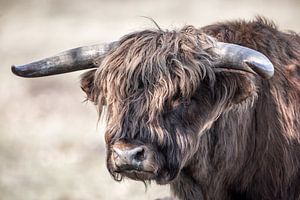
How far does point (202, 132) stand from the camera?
760cm

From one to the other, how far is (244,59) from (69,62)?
1417 mm

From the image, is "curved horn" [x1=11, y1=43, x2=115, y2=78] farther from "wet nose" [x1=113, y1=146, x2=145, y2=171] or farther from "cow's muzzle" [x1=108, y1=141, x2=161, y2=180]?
"wet nose" [x1=113, y1=146, x2=145, y2=171]

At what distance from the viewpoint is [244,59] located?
729 centimetres

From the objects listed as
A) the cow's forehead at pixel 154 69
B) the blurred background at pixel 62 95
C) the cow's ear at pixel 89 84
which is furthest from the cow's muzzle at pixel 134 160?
the blurred background at pixel 62 95

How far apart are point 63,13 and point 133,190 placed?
9112 millimetres

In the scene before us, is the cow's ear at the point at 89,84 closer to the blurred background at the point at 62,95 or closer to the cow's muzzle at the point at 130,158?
the blurred background at the point at 62,95

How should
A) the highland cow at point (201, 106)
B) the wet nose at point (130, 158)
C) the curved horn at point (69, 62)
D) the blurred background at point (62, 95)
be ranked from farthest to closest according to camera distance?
1. the blurred background at point (62, 95)
2. the curved horn at point (69, 62)
3. the highland cow at point (201, 106)
4. the wet nose at point (130, 158)

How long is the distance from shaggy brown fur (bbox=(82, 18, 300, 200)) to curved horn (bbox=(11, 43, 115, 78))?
14 cm

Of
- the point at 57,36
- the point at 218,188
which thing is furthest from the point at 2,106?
the point at 218,188

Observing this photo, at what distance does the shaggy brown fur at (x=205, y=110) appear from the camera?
24.0 ft

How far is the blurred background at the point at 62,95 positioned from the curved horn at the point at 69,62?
2.28 ft

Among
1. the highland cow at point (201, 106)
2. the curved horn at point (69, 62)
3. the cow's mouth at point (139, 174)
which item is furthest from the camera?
the curved horn at point (69, 62)

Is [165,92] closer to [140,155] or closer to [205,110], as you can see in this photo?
[205,110]

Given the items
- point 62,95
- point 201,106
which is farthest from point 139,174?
point 62,95
